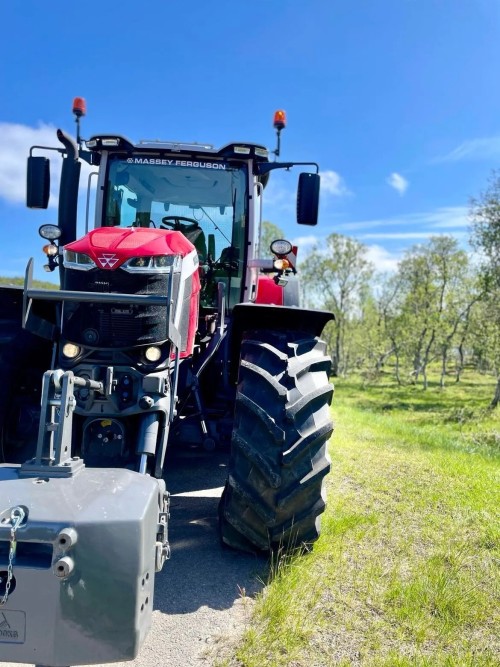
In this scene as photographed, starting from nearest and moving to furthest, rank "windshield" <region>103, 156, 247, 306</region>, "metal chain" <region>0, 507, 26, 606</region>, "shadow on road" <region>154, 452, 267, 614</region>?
"metal chain" <region>0, 507, 26, 606</region> → "shadow on road" <region>154, 452, 267, 614</region> → "windshield" <region>103, 156, 247, 306</region>

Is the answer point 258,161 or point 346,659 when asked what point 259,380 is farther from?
point 258,161

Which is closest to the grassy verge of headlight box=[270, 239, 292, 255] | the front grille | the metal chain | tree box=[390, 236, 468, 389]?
the metal chain

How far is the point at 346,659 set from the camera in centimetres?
236

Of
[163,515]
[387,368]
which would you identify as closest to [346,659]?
[163,515]

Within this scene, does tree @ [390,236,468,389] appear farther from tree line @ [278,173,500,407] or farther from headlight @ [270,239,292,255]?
headlight @ [270,239,292,255]

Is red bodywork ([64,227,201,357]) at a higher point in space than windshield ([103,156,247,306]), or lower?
lower

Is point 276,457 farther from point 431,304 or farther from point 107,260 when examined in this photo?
point 431,304

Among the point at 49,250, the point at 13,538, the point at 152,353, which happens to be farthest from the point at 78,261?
the point at 13,538

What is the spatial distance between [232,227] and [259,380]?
183cm

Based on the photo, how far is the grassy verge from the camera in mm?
2426

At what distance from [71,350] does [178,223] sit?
1.77 meters

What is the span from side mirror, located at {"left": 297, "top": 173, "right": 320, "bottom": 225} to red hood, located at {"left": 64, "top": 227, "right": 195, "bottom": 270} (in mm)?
1512

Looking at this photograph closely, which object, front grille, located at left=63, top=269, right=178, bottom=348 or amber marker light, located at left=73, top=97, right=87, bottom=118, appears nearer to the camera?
front grille, located at left=63, top=269, right=178, bottom=348

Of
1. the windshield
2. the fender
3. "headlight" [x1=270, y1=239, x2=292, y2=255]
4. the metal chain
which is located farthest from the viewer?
the windshield
